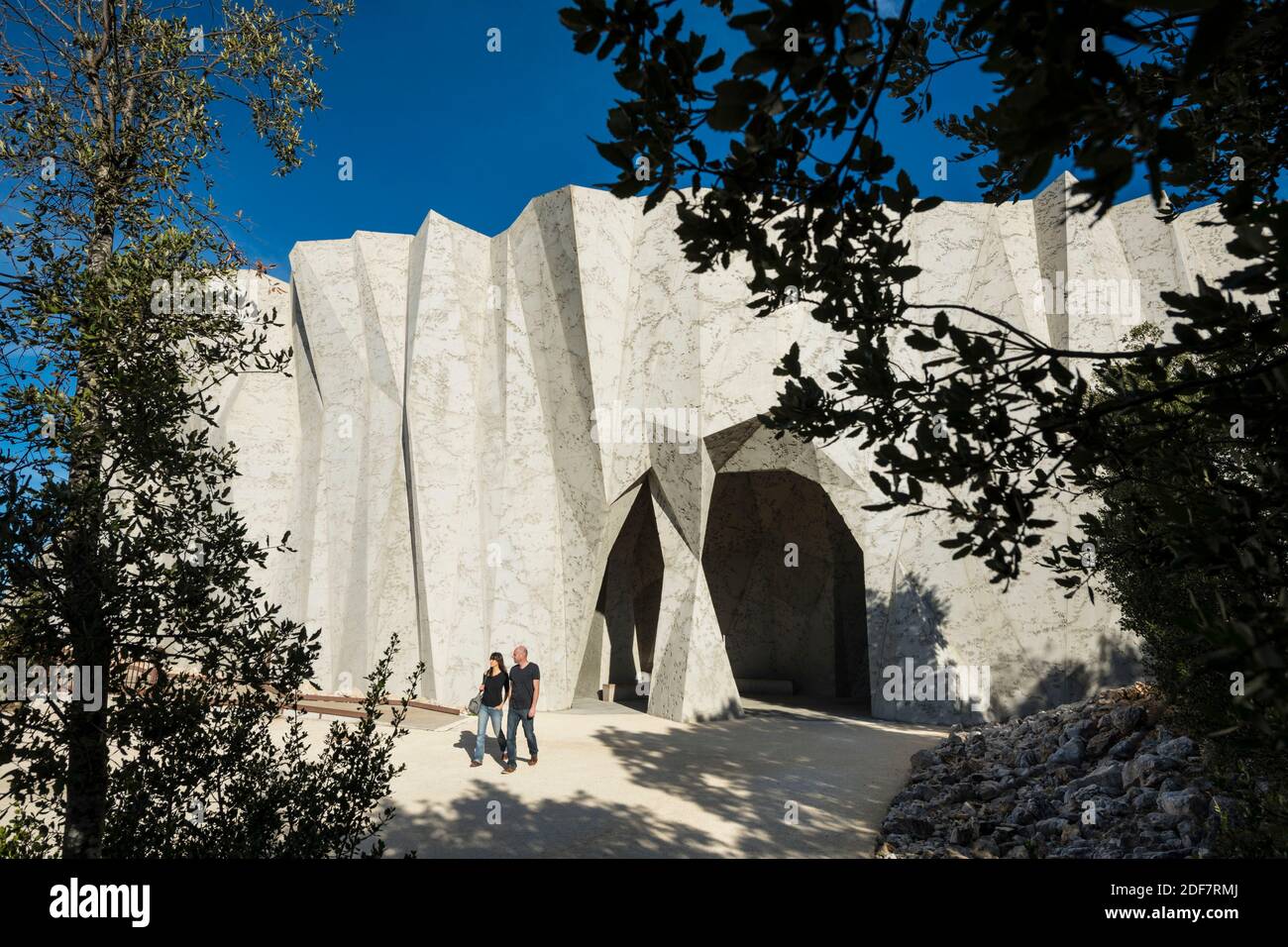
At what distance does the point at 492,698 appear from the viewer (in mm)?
10492

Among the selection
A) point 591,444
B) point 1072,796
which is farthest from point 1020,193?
point 591,444

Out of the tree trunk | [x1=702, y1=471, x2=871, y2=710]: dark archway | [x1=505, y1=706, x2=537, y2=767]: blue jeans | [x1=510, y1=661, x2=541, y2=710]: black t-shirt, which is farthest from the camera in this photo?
[x1=702, y1=471, x2=871, y2=710]: dark archway

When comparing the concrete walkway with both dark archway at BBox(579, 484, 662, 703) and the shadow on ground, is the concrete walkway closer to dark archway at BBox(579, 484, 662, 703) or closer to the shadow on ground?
the shadow on ground

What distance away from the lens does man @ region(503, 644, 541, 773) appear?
34.0 ft

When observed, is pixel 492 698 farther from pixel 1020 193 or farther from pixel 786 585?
pixel 786 585

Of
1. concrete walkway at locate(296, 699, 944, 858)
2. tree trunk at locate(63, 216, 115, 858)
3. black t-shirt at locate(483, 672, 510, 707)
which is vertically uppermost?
tree trunk at locate(63, 216, 115, 858)

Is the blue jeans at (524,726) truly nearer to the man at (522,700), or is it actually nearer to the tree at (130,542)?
the man at (522,700)

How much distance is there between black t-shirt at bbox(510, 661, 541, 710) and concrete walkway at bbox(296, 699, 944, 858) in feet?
3.08

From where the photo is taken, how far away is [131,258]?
454 cm

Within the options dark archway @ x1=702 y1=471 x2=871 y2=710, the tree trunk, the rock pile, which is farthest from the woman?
dark archway @ x1=702 y1=471 x2=871 y2=710

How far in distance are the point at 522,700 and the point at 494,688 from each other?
46cm

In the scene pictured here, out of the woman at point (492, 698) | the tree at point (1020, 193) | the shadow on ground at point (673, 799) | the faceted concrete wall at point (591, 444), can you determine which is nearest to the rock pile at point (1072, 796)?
the shadow on ground at point (673, 799)
